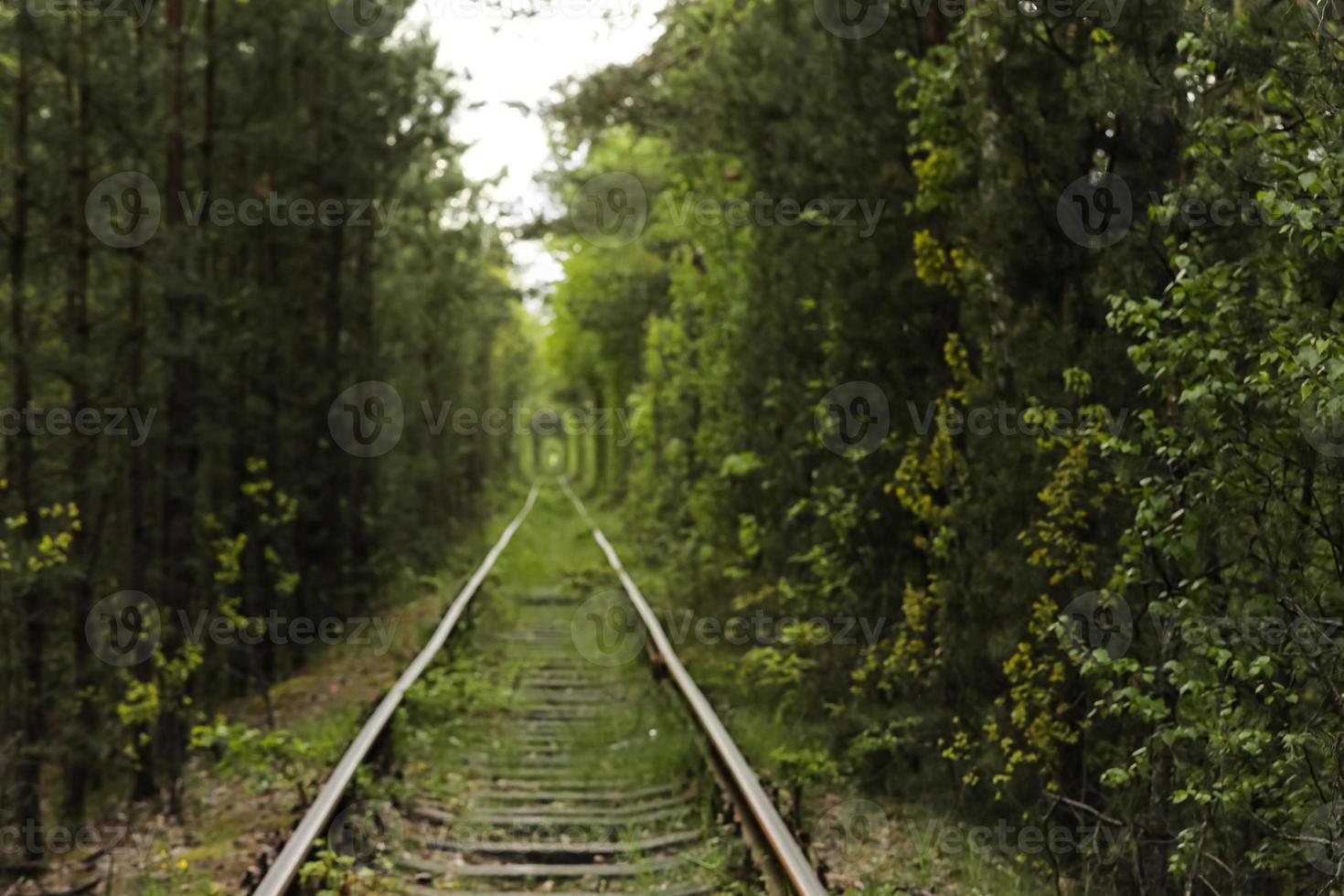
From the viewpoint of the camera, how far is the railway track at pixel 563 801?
6.33 m

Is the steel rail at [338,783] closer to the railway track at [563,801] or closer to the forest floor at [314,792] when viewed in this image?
the railway track at [563,801]

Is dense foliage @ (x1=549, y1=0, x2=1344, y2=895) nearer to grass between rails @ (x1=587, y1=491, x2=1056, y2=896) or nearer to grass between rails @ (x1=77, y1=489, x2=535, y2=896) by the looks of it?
grass between rails @ (x1=587, y1=491, x2=1056, y2=896)

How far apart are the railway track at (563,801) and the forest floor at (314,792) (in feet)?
1.01

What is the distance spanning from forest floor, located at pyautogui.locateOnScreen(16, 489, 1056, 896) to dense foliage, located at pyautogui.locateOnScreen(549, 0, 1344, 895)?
0.38m

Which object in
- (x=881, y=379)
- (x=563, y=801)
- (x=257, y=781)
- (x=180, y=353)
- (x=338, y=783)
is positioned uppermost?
(x=180, y=353)

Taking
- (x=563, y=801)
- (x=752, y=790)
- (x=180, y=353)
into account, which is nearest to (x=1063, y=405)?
(x=752, y=790)

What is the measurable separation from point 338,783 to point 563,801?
152cm

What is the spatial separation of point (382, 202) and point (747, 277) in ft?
23.7

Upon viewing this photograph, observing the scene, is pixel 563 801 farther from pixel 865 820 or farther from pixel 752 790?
pixel 865 820

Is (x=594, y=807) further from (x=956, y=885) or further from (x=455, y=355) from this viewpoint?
(x=455, y=355)

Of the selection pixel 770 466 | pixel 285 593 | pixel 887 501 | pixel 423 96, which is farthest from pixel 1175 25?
pixel 285 593

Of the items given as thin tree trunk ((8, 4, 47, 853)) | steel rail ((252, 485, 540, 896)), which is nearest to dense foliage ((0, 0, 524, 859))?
thin tree trunk ((8, 4, 47, 853))

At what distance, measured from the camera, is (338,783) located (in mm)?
7141

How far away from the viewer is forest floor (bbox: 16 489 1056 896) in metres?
6.34
